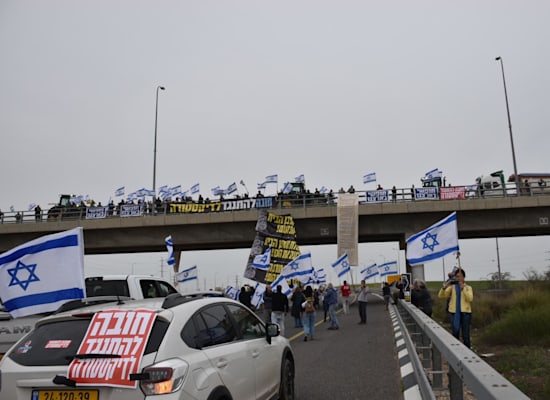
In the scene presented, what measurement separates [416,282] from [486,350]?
313 centimetres

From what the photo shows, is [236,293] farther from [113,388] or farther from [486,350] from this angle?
[113,388]

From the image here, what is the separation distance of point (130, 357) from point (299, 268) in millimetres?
18939

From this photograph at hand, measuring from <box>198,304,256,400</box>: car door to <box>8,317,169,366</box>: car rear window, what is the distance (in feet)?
1.88

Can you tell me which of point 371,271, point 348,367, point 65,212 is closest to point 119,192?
point 65,212

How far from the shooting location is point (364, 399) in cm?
731

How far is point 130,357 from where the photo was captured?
4070 mm

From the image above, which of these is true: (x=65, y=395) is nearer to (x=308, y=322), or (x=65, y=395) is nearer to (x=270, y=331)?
(x=270, y=331)

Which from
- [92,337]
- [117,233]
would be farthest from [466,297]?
[117,233]

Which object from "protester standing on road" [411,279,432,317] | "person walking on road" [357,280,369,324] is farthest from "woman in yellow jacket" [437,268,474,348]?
A: "person walking on road" [357,280,369,324]

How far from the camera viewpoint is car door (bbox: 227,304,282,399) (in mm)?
5656

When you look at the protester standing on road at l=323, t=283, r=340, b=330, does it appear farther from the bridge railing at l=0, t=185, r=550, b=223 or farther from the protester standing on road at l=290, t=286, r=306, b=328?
the bridge railing at l=0, t=185, r=550, b=223

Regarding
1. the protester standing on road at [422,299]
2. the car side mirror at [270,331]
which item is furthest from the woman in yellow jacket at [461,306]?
the car side mirror at [270,331]

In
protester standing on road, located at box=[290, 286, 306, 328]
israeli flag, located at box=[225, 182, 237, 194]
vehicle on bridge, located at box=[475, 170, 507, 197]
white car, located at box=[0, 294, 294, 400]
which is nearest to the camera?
white car, located at box=[0, 294, 294, 400]

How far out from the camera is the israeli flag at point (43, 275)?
557 centimetres
